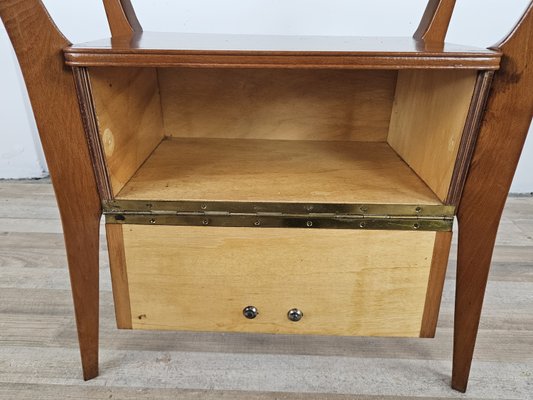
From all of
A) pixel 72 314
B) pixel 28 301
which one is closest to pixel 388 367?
pixel 72 314

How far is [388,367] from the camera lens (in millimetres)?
931

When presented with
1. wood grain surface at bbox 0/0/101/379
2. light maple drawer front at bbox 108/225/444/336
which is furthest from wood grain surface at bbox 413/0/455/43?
wood grain surface at bbox 0/0/101/379

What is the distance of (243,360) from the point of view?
37.2 inches

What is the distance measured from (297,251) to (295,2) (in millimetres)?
1033

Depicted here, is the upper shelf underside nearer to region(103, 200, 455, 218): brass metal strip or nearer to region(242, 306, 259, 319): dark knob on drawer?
region(103, 200, 455, 218): brass metal strip

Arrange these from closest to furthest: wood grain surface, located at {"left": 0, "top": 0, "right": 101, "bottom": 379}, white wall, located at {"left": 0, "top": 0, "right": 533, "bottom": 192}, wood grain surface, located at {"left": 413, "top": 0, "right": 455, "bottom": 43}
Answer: wood grain surface, located at {"left": 0, "top": 0, "right": 101, "bottom": 379} < wood grain surface, located at {"left": 413, "top": 0, "right": 455, "bottom": 43} < white wall, located at {"left": 0, "top": 0, "right": 533, "bottom": 192}

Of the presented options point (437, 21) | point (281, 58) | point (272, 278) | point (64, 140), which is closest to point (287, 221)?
point (272, 278)

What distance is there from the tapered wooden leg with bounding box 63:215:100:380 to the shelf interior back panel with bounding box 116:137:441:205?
86mm

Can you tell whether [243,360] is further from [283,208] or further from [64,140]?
[64,140]

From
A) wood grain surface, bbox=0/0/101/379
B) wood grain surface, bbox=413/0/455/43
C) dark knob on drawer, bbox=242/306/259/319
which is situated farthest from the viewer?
wood grain surface, bbox=413/0/455/43

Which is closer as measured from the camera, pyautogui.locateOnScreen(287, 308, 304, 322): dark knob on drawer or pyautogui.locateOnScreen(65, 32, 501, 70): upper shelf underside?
pyautogui.locateOnScreen(65, 32, 501, 70): upper shelf underside

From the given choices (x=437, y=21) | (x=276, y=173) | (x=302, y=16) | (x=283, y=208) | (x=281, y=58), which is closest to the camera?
(x=281, y=58)

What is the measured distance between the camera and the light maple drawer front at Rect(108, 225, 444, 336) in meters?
0.76

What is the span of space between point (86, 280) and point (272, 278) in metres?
0.33
